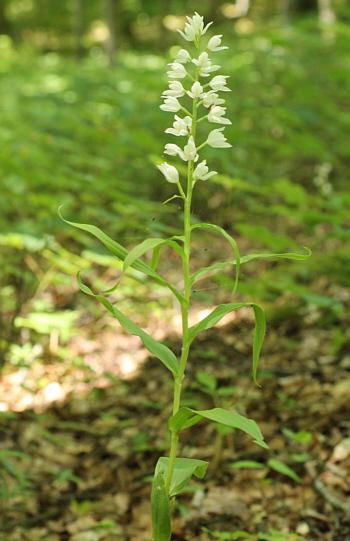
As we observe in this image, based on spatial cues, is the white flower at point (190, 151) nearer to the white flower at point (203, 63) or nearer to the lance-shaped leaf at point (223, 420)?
the white flower at point (203, 63)

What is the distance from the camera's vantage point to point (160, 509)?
1111 millimetres

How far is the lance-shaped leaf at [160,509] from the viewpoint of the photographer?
1106 mm

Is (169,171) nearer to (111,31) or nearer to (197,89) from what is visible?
(197,89)

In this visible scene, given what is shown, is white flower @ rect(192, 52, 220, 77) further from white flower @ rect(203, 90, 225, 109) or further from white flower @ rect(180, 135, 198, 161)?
white flower @ rect(180, 135, 198, 161)

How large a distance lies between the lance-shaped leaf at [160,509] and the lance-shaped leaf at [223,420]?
0.44 feet

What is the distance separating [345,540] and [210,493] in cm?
60

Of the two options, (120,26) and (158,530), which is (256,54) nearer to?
(158,530)

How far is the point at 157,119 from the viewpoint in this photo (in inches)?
167

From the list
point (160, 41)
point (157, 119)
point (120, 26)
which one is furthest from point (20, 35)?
point (157, 119)

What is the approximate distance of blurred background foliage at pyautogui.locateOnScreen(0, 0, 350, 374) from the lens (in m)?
2.62

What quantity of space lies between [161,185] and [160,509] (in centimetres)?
252

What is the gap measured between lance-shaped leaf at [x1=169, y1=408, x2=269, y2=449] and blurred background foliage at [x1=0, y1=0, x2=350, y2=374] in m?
0.55

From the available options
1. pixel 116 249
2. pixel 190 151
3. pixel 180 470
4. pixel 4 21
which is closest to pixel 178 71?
pixel 190 151

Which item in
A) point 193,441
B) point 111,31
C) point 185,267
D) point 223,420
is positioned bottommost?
point 193,441
